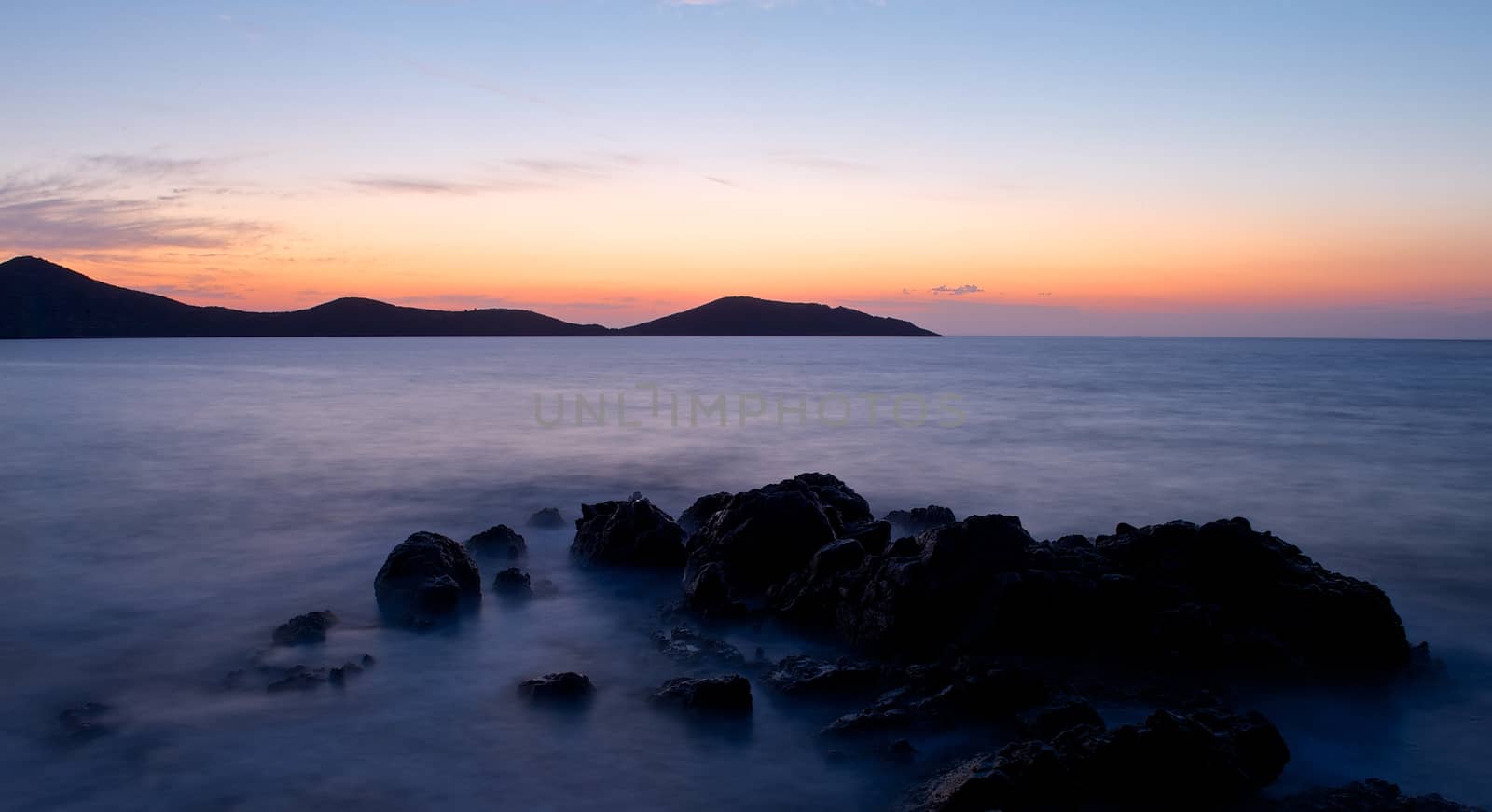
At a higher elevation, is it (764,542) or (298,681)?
(764,542)

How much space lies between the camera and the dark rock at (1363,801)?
5141 mm

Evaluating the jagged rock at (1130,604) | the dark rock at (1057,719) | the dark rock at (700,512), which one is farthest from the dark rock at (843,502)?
the dark rock at (1057,719)

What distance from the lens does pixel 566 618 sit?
8.73 meters

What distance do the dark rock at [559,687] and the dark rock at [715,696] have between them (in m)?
0.62

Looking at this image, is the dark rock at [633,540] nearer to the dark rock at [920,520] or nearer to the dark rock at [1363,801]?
the dark rock at [920,520]

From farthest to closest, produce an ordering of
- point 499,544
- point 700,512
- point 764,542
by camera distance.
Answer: point 700,512 < point 499,544 < point 764,542

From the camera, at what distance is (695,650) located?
7715 mm

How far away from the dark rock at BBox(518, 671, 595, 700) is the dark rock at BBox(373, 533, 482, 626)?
1.91 metres

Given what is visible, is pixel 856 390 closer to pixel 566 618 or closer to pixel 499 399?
pixel 499 399

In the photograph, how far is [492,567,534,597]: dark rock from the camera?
9359 mm

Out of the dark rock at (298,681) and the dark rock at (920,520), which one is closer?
the dark rock at (298,681)

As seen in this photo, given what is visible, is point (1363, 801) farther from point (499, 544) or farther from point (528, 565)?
point (499, 544)

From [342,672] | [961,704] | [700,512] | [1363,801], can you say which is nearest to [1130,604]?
[961,704]

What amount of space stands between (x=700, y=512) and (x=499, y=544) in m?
2.57
